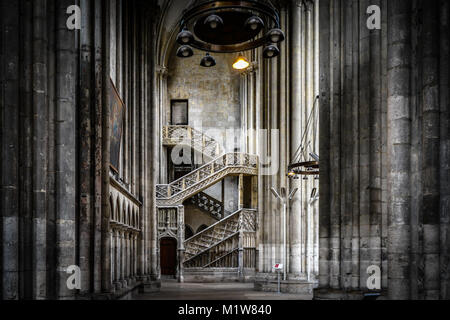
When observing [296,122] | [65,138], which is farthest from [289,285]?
[65,138]

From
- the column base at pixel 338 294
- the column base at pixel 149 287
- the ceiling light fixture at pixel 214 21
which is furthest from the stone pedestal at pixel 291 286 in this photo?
the ceiling light fixture at pixel 214 21

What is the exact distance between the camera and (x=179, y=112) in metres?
36.7

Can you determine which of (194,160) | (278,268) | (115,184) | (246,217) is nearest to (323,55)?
(115,184)

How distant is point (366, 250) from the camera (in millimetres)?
11281

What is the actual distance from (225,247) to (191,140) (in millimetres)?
8394

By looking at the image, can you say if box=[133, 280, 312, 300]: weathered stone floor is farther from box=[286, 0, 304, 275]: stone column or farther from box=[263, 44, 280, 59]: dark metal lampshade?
box=[263, 44, 280, 59]: dark metal lampshade

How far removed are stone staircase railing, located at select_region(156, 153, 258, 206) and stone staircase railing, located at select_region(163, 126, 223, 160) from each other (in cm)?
288

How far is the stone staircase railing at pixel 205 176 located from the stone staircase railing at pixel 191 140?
2.88 m

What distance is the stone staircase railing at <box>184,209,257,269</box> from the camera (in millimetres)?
29422

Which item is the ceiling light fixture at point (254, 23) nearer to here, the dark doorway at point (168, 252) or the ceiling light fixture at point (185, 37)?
the ceiling light fixture at point (185, 37)

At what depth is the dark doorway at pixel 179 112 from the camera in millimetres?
36594

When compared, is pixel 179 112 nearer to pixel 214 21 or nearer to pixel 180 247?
pixel 180 247
